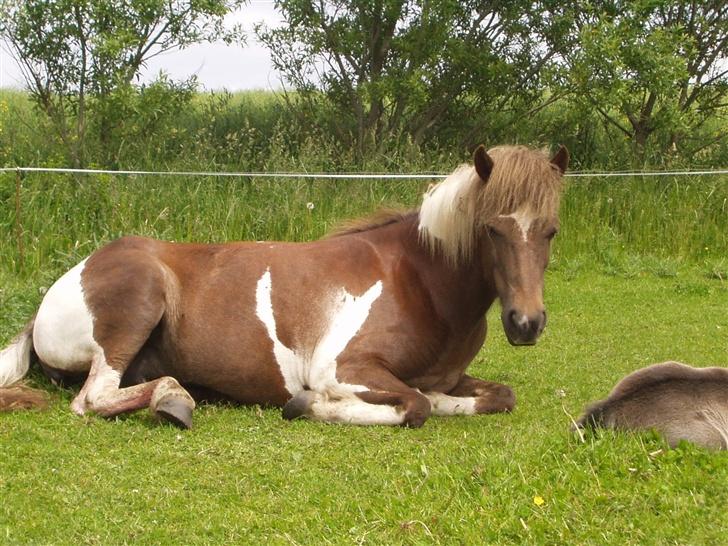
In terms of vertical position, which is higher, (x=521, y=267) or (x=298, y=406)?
(x=521, y=267)

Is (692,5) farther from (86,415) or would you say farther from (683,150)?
(86,415)

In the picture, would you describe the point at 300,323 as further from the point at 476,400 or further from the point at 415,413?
the point at 476,400

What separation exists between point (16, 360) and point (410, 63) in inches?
323

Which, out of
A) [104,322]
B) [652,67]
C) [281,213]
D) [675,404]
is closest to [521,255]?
[675,404]

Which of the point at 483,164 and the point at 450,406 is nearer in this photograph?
the point at 483,164

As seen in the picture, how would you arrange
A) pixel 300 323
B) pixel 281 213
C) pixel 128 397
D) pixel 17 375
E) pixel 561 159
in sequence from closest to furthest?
pixel 128 397, pixel 561 159, pixel 300 323, pixel 17 375, pixel 281 213

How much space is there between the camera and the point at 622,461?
12.1 ft

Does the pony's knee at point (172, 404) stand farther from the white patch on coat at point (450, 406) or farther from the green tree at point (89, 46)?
the green tree at point (89, 46)

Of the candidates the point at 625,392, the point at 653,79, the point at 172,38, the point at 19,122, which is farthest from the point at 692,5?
the point at 625,392

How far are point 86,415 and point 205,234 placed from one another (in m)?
4.58

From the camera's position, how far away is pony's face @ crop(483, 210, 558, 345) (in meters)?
4.78

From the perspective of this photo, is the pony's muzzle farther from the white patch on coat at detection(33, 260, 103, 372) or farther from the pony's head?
the white patch on coat at detection(33, 260, 103, 372)

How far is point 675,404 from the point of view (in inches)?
154

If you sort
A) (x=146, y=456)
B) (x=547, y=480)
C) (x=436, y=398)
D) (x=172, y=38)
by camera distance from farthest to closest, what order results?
(x=172, y=38) → (x=436, y=398) → (x=146, y=456) → (x=547, y=480)
